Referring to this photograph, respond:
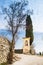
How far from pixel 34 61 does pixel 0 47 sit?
80 cm

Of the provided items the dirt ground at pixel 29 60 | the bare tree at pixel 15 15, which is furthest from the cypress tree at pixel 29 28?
the dirt ground at pixel 29 60

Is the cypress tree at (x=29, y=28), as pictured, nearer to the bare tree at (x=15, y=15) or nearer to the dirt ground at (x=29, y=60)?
the bare tree at (x=15, y=15)

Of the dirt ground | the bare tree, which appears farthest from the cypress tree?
the dirt ground

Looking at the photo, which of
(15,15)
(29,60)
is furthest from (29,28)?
(29,60)

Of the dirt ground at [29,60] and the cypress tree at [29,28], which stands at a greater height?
the cypress tree at [29,28]

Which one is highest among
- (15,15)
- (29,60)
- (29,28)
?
(15,15)

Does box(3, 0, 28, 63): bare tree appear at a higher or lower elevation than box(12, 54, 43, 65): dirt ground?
higher

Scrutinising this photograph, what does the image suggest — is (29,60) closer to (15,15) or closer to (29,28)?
(29,28)

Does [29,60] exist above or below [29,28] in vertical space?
below

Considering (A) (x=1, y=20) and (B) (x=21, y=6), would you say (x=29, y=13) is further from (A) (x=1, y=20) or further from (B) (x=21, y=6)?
(A) (x=1, y=20)

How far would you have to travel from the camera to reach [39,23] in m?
5.46

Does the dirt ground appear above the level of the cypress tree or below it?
below

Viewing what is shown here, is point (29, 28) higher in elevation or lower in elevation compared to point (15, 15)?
lower

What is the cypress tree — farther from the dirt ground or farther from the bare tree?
the dirt ground
